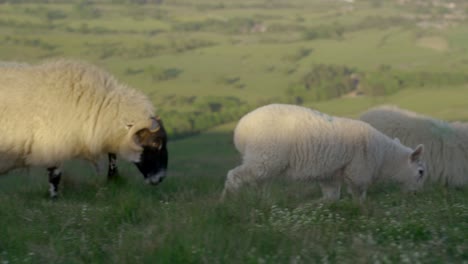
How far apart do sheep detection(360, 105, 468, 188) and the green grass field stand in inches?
51.7

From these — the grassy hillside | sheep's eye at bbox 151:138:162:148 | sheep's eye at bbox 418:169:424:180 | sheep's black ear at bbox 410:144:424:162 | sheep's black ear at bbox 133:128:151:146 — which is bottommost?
the grassy hillside

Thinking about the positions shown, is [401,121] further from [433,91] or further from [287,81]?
[287,81]

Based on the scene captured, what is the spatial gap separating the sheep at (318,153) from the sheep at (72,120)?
1.22 m

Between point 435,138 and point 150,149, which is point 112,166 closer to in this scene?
point 150,149

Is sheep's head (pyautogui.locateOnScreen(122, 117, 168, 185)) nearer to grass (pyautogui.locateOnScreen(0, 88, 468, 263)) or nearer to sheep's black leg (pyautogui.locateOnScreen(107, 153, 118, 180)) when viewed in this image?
sheep's black leg (pyautogui.locateOnScreen(107, 153, 118, 180))

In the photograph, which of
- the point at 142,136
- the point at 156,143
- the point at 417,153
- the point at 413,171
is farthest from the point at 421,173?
the point at 142,136

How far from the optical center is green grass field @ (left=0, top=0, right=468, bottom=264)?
193 inches

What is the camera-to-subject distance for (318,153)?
8.16 meters

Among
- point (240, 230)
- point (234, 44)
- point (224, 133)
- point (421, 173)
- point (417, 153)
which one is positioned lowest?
point (224, 133)

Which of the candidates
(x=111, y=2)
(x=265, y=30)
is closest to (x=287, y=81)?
(x=265, y=30)

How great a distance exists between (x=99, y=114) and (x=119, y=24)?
45.2m

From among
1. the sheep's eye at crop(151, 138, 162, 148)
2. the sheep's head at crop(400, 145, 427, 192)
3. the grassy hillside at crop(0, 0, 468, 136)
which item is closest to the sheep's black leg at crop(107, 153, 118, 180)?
the sheep's eye at crop(151, 138, 162, 148)

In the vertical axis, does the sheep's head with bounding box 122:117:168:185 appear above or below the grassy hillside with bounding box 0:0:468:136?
above

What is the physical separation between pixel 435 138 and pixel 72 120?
5.44 metres
